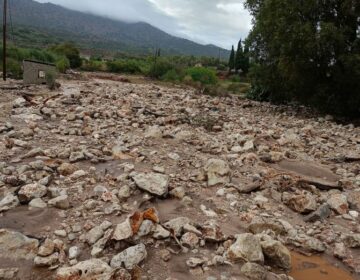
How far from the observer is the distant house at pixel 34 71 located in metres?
17.2

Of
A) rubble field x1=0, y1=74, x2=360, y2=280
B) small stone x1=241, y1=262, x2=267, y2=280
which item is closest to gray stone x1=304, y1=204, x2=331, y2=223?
rubble field x1=0, y1=74, x2=360, y2=280

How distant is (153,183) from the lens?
5301 millimetres

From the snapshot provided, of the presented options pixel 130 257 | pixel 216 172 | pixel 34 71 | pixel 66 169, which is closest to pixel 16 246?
pixel 130 257

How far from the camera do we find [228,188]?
230 inches

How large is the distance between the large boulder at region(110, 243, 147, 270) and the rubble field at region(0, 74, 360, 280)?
0.01m

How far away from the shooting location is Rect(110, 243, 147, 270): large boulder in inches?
139

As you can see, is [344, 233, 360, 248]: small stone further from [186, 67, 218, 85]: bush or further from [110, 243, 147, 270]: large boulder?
[186, 67, 218, 85]: bush

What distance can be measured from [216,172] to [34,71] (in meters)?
13.8

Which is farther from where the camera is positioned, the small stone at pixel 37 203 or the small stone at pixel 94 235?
the small stone at pixel 37 203

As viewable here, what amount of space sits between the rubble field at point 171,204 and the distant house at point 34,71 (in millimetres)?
8467

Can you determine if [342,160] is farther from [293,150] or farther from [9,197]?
[9,197]

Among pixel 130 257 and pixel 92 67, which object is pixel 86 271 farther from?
pixel 92 67

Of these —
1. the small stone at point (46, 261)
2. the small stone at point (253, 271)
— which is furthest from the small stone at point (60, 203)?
the small stone at point (253, 271)

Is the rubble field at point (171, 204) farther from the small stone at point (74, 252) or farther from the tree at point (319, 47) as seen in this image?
the tree at point (319, 47)
